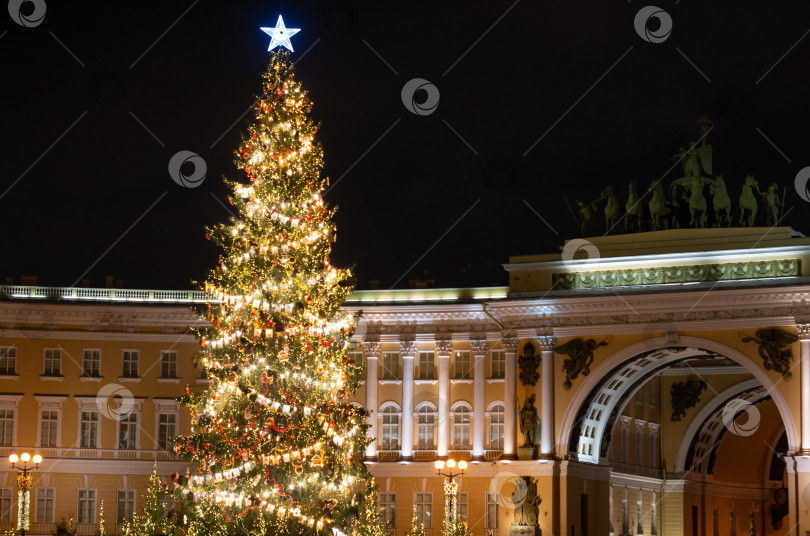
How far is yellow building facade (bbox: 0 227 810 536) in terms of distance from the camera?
5531 centimetres

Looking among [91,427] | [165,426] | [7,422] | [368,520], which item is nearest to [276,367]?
[368,520]

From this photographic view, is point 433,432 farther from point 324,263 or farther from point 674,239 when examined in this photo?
point 324,263

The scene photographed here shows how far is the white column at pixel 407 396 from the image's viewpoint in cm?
6016

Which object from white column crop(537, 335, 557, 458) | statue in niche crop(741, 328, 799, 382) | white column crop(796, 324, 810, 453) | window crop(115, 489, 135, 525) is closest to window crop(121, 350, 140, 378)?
window crop(115, 489, 135, 525)

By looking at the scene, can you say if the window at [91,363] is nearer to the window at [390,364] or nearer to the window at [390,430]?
the window at [390,364]

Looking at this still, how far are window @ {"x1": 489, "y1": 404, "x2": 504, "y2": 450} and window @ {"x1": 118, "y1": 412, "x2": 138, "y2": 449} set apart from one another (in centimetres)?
1561

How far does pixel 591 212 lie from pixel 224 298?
27050 mm

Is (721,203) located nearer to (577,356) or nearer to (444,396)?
(577,356)

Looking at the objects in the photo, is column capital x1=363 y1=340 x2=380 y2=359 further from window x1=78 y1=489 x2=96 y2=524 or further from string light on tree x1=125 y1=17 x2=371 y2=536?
string light on tree x1=125 y1=17 x2=371 y2=536

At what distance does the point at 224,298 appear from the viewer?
34844 millimetres

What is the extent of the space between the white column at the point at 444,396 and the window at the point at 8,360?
61.0 ft

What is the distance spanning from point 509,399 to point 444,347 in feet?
12.6

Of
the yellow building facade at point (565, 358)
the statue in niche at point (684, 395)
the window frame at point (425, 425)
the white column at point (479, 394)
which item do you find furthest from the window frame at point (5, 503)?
the statue in niche at point (684, 395)

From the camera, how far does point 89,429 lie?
6103 centimetres
